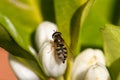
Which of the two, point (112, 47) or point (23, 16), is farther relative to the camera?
point (23, 16)

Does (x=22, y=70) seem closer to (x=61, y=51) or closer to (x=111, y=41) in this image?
(x=61, y=51)

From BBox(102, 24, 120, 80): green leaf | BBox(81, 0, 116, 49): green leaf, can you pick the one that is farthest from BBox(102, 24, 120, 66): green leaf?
BBox(81, 0, 116, 49): green leaf

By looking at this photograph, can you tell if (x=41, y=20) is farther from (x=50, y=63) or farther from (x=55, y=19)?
(x=50, y=63)

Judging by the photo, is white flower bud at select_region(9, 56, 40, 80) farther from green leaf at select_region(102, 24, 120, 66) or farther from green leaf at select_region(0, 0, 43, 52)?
green leaf at select_region(102, 24, 120, 66)

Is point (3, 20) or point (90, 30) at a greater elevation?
point (3, 20)

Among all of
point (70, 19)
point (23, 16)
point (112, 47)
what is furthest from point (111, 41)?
point (23, 16)

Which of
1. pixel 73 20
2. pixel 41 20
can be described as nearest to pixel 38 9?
pixel 41 20
